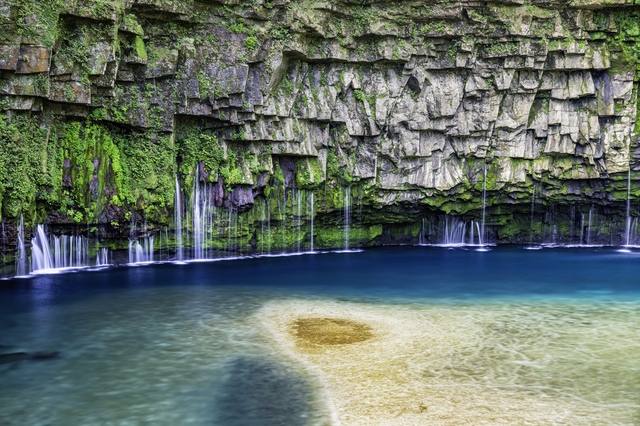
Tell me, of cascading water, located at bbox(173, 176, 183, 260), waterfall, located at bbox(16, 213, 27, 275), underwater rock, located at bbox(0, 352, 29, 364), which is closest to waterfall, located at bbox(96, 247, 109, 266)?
cascading water, located at bbox(173, 176, 183, 260)

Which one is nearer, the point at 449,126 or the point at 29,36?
the point at 29,36

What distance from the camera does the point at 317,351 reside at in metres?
14.1

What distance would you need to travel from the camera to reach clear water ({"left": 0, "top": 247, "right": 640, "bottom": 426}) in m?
10.5

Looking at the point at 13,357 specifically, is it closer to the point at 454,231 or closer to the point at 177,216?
the point at 177,216

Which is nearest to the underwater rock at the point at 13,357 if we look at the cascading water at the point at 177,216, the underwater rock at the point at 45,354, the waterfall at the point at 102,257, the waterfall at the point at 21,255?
the underwater rock at the point at 45,354

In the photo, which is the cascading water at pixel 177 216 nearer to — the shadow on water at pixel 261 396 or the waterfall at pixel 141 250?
the waterfall at pixel 141 250

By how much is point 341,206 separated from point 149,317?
2030 cm

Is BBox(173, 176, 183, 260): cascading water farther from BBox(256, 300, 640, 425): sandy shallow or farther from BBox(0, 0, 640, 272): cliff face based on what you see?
BBox(256, 300, 640, 425): sandy shallow

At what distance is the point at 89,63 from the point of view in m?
24.7

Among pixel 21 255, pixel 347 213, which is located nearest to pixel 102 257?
pixel 21 255

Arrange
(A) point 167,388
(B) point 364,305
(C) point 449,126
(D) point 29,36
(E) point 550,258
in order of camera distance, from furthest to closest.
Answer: (C) point 449,126
(E) point 550,258
(D) point 29,36
(B) point 364,305
(A) point 167,388

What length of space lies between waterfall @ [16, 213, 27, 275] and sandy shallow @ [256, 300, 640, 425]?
41.0 ft

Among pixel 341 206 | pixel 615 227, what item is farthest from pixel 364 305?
pixel 615 227

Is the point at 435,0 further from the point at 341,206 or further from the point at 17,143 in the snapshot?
the point at 17,143
